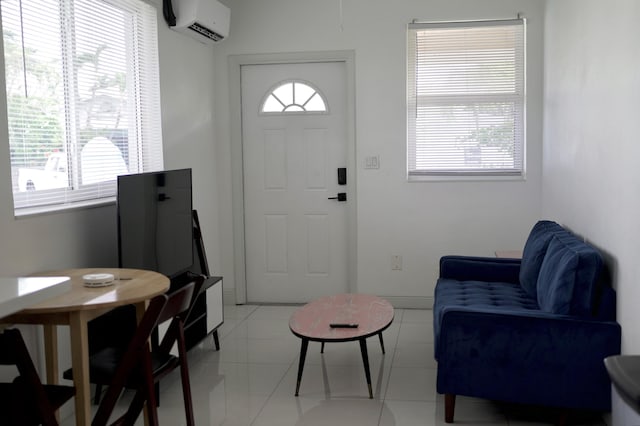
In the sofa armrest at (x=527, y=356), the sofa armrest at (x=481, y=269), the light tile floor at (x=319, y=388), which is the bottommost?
the light tile floor at (x=319, y=388)

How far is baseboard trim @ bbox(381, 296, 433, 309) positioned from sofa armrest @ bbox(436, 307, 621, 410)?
91.2 inches

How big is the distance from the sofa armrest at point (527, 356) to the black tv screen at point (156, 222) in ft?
5.48

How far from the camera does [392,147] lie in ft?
18.4

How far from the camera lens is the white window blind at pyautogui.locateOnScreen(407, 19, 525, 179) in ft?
17.9

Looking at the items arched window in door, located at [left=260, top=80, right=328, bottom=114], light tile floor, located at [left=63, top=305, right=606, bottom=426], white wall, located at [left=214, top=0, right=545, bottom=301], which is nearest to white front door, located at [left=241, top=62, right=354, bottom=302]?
arched window in door, located at [left=260, top=80, right=328, bottom=114]

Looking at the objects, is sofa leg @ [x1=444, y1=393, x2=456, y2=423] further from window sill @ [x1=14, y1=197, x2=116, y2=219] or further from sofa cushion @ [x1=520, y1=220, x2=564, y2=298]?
window sill @ [x1=14, y1=197, x2=116, y2=219]

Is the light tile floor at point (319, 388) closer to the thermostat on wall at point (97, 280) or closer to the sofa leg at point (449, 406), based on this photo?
the sofa leg at point (449, 406)

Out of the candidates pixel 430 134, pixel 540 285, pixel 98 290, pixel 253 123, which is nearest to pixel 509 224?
pixel 430 134

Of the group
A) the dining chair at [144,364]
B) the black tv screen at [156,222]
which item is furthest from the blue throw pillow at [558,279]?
the black tv screen at [156,222]

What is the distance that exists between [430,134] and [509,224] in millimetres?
946

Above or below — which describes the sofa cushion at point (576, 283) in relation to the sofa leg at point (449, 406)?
above

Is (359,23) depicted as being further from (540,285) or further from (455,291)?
(540,285)

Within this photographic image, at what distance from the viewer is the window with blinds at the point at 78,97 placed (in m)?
3.34

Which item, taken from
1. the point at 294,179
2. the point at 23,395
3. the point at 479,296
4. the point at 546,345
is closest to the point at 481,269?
the point at 479,296
